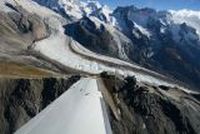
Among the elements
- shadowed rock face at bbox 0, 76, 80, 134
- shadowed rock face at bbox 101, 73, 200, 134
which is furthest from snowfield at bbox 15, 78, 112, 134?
shadowed rock face at bbox 101, 73, 200, 134

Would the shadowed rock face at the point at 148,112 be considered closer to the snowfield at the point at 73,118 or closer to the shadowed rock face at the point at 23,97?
the shadowed rock face at the point at 23,97

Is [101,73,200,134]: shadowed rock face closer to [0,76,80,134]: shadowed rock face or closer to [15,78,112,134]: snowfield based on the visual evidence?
[0,76,80,134]: shadowed rock face

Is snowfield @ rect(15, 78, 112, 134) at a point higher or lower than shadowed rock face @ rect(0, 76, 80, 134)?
higher

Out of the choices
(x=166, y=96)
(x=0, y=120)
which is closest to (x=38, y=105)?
(x=0, y=120)

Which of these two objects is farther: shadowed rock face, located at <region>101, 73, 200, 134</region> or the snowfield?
shadowed rock face, located at <region>101, 73, 200, 134</region>

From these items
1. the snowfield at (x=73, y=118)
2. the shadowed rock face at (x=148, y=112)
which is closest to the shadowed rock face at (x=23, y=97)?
the shadowed rock face at (x=148, y=112)

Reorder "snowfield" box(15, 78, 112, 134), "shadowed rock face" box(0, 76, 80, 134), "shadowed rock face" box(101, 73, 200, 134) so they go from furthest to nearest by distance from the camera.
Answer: "shadowed rock face" box(101, 73, 200, 134) < "shadowed rock face" box(0, 76, 80, 134) < "snowfield" box(15, 78, 112, 134)
